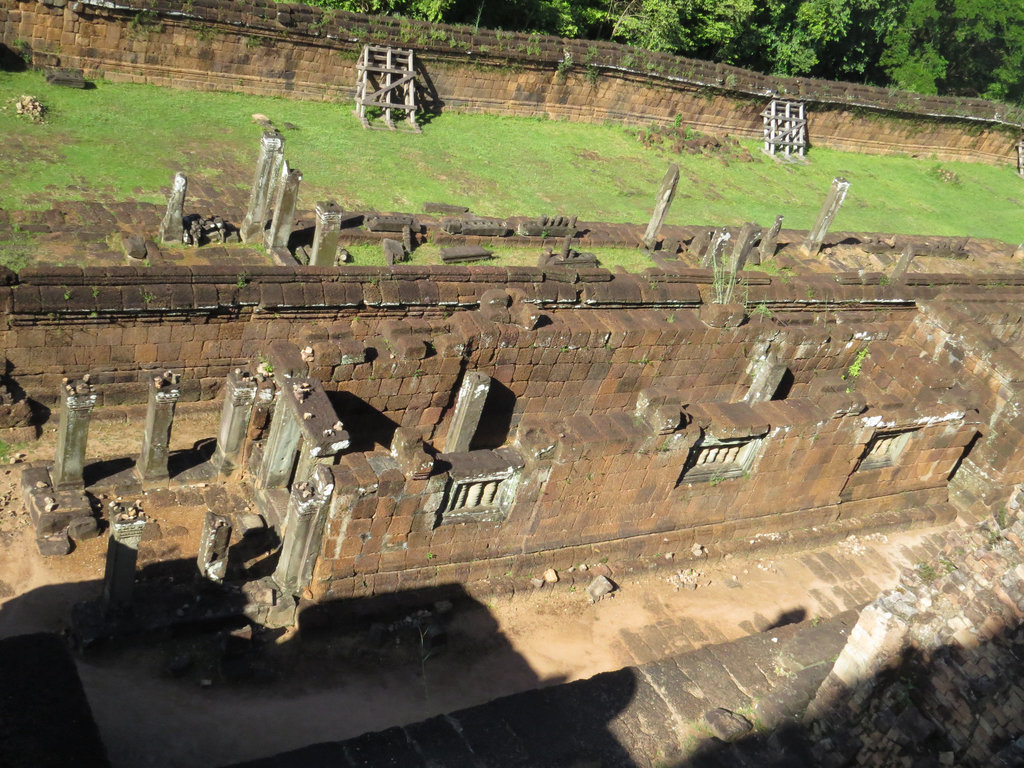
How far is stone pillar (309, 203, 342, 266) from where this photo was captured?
1516 cm

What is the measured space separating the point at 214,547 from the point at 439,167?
43.5ft

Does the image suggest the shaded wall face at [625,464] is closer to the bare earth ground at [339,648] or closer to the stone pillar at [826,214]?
the bare earth ground at [339,648]

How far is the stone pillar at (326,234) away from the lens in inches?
597

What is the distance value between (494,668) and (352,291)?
598cm

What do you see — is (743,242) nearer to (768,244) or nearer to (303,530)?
(768,244)

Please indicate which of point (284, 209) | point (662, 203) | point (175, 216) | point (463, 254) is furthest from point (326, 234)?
point (662, 203)

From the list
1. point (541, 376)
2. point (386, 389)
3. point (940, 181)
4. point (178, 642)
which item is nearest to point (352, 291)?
point (386, 389)

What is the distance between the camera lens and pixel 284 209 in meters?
15.3

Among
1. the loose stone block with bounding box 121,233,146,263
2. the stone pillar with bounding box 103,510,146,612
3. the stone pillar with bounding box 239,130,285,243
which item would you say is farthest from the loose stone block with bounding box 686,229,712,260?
the stone pillar with bounding box 103,510,146,612

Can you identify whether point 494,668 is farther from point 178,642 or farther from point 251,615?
point 178,642

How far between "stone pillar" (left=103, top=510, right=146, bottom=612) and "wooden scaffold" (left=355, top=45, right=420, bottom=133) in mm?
15056

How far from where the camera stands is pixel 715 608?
40.4 feet

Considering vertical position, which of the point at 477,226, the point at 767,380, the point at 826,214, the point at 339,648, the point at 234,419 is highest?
the point at 826,214

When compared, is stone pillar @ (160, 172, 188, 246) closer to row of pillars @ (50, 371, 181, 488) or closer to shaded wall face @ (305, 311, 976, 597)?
row of pillars @ (50, 371, 181, 488)
